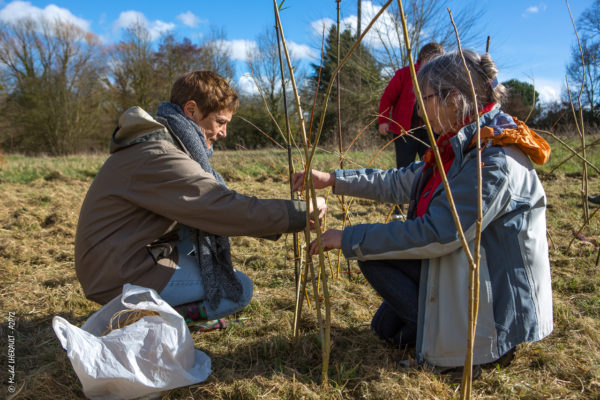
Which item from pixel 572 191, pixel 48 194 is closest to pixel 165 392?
pixel 48 194

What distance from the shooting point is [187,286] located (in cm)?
169

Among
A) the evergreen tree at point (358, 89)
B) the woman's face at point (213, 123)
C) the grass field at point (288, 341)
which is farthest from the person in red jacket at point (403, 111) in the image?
the evergreen tree at point (358, 89)

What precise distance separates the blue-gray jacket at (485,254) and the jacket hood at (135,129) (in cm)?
83

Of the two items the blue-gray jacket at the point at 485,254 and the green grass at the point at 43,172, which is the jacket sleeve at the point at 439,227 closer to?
the blue-gray jacket at the point at 485,254

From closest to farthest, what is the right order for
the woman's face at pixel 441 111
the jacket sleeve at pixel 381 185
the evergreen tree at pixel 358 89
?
1. the woman's face at pixel 441 111
2. the jacket sleeve at pixel 381 185
3. the evergreen tree at pixel 358 89

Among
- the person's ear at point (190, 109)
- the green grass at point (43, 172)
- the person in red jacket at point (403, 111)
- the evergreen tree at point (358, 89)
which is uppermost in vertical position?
the evergreen tree at point (358, 89)

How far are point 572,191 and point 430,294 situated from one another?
4.88 metres

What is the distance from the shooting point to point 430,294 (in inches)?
54.8

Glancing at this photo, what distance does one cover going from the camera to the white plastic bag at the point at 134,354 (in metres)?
1.19

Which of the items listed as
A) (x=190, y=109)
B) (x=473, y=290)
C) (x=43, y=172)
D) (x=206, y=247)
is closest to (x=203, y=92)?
(x=190, y=109)

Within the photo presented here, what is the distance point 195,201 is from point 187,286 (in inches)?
16.4

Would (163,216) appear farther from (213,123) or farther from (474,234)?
(474,234)

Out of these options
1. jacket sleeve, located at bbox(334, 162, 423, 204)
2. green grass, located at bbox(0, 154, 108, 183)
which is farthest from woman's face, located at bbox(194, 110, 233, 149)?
green grass, located at bbox(0, 154, 108, 183)

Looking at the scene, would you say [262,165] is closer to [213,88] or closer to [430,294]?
[213,88]
